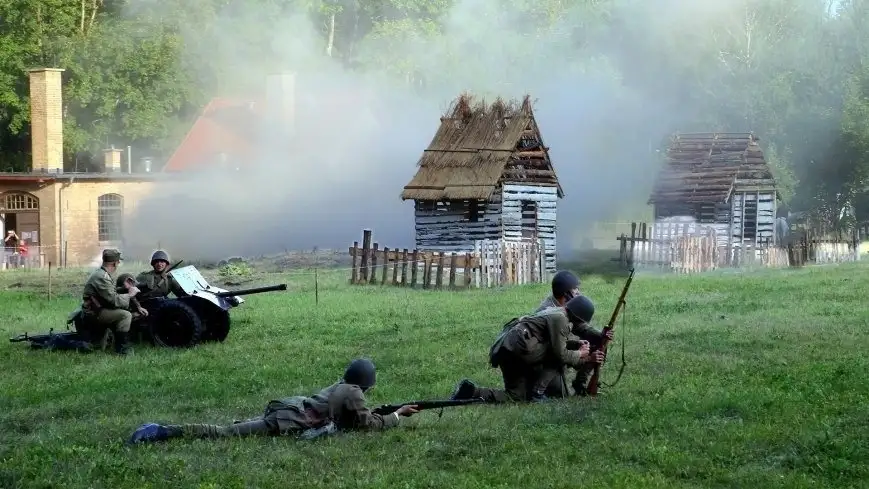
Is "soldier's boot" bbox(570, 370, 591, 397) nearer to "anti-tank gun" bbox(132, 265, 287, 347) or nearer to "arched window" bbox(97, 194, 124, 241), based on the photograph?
"anti-tank gun" bbox(132, 265, 287, 347)

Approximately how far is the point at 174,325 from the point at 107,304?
119cm

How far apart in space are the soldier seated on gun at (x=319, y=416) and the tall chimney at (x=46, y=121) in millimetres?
43072

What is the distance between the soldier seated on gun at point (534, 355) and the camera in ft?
40.7

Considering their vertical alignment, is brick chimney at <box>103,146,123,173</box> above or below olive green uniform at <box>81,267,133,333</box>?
above

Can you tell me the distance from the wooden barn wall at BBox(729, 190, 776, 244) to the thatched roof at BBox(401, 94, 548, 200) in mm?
12335

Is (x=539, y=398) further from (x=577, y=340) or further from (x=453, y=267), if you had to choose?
(x=453, y=267)

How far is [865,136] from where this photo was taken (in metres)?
56.9

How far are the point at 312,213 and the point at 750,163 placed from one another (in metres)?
18.7

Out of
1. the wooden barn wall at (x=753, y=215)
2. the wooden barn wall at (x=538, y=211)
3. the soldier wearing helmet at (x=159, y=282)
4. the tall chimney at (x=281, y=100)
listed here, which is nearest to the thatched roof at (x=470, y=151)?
the wooden barn wall at (x=538, y=211)

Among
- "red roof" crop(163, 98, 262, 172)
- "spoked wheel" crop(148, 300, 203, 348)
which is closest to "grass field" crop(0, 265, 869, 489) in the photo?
"spoked wheel" crop(148, 300, 203, 348)

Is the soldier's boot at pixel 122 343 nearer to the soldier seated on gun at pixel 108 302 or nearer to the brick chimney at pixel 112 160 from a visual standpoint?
the soldier seated on gun at pixel 108 302

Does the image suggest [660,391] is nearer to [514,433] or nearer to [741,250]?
[514,433]

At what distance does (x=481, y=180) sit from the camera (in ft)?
123

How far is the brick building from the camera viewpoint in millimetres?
50969
